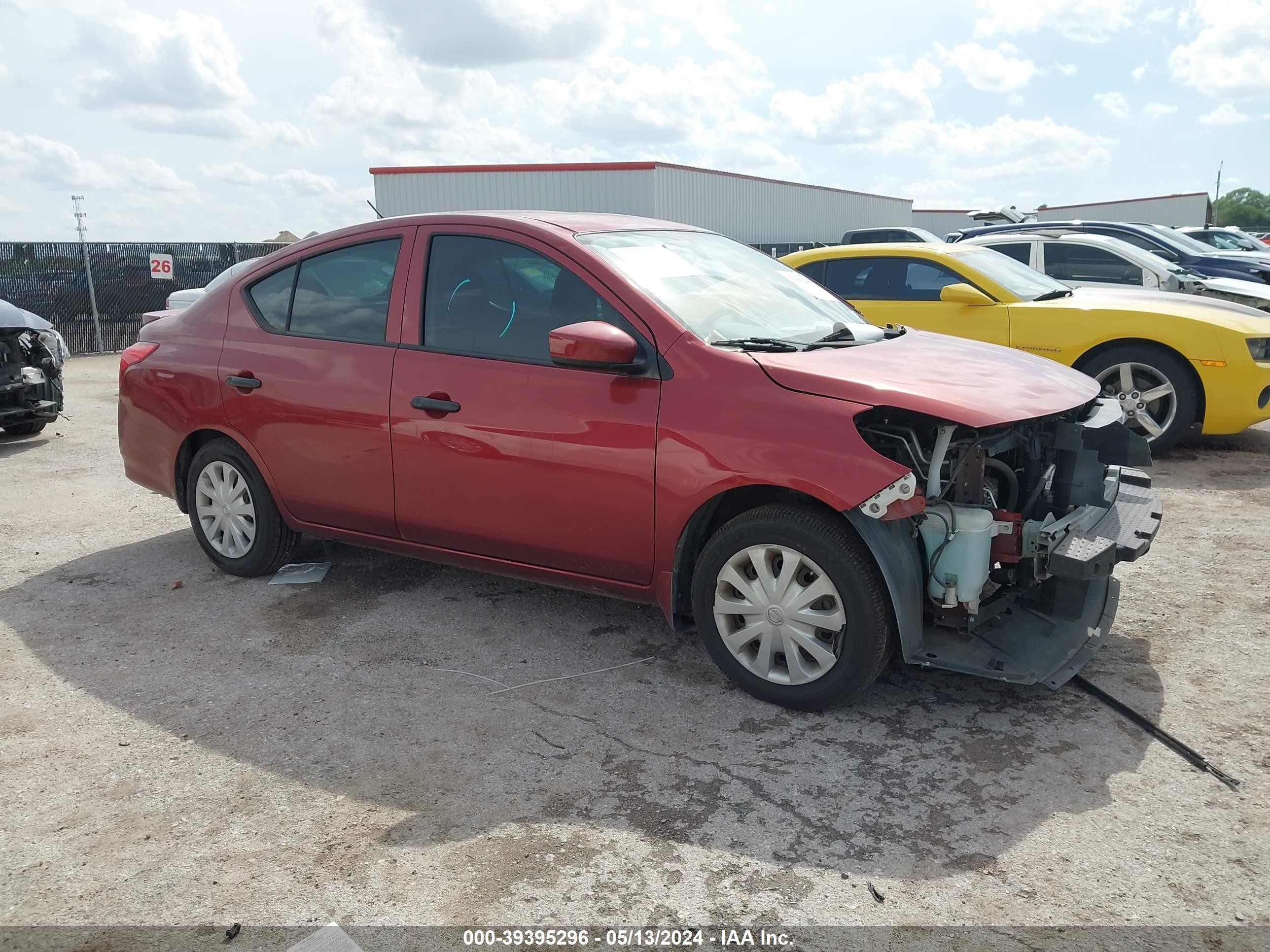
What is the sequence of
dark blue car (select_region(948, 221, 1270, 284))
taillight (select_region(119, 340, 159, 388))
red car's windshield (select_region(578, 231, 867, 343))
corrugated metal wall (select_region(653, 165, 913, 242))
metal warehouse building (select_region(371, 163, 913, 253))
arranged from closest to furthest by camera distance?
red car's windshield (select_region(578, 231, 867, 343)), taillight (select_region(119, 340, 159, 388)), dark blue car (select_region(948, 221, 1270, 284)), metal warehouse building (select_region(371, 163, 913, 253)), corrugated metal wall (select_region(653, 165, 913, 242))

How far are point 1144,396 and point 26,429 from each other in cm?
968

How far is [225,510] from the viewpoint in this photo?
528 centimetres

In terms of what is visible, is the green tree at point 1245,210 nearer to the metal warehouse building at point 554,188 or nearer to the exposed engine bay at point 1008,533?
the metal warehouse building at point 554,188

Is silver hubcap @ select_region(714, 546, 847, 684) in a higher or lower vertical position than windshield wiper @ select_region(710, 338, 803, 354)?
lower

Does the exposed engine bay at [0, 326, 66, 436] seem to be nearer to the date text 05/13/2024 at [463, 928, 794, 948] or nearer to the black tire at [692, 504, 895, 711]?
the black tire at [692, 504, 895, 711]

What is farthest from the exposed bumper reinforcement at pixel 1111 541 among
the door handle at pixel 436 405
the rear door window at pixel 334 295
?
the rear door window at pixel 334 295

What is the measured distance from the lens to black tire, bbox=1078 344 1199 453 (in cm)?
746

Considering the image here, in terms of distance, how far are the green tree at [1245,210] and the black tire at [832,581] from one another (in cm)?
10585

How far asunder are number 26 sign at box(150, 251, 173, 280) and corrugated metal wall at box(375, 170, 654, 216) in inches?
431

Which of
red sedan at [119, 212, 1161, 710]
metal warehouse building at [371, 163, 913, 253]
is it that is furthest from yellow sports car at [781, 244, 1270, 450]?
metal warehouse building at [371, 163, 913, 253]

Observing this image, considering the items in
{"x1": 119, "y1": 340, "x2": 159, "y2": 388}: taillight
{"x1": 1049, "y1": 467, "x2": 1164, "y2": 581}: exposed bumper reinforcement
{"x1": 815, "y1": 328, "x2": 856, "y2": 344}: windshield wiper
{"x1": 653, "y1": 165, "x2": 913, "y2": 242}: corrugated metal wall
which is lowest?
{"x1": 1049, "y1": 467, "x2": 1164, "y2": 581}: exposed bumper reinforcement

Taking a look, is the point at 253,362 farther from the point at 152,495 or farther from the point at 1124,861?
the point at 1124,861

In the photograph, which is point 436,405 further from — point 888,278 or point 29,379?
point 29,379

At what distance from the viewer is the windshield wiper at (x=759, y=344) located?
3869mm
